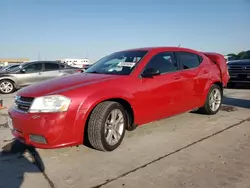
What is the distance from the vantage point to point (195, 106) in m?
5.24

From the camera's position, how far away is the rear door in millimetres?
4934

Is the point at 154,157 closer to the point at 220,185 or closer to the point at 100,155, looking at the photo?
the point at 100,155

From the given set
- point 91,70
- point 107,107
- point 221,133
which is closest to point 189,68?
point 221,133

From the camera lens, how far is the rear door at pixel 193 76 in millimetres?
4934

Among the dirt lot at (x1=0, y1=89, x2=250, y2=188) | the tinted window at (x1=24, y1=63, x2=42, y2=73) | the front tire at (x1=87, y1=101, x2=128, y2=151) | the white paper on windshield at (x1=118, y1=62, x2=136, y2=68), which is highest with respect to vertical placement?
the white paper on windshield at (x1=118, y1=62, x2=136, y2=68)

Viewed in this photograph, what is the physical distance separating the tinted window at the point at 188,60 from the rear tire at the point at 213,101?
728 mm

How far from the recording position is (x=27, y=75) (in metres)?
11.1

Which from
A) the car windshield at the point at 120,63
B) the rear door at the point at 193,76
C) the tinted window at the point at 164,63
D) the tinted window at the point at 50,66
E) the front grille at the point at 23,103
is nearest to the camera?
the front grille at the point at 23,103

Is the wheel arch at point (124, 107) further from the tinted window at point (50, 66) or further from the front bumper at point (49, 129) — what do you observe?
the tinted window at point (50, 66)

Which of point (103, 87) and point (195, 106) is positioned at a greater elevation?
point (103, 87)

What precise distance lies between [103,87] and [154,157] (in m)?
1.16

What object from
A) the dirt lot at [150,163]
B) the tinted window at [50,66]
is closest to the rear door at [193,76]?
the dirt lot at [150,163]

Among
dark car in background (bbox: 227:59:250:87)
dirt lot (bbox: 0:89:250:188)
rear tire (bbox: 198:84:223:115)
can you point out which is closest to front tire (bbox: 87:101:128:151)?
dirt lot (bbox: 0:89:250:188)

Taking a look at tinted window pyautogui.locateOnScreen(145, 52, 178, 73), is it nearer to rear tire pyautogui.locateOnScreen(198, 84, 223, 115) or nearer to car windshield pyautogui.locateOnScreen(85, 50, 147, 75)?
car windshield pyautogui.locateOnScreen(85, 50, 147, 75)
